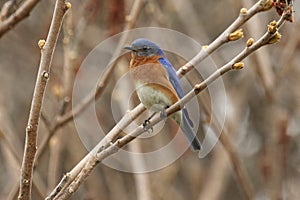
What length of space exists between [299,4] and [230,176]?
2.50m

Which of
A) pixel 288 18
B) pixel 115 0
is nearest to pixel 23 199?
pixel 288 18

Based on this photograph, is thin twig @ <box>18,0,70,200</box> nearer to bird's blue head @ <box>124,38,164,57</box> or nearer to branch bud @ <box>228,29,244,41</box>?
branch bud @ <box>228,29,244,41</box>

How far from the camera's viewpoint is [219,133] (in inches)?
150

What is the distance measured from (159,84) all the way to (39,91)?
4.94 ft

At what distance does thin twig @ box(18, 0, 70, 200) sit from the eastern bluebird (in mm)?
1245

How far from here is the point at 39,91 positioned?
86.1 inches

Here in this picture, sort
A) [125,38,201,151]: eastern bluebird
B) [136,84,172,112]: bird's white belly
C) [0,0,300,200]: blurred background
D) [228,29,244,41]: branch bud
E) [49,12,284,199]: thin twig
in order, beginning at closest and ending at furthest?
1. [49,12,284,199]: thin twig
2. [228,29,244,41]: branch bud
3. [136,84,172,112]: bird's white belly
4. [125,38,201,151]: eastern bluebird
5. [0,0,300,200]: blurred background

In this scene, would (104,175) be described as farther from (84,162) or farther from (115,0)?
(84,162)

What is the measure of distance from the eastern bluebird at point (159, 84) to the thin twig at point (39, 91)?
1.24 m

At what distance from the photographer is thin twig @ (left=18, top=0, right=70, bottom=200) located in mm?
2141

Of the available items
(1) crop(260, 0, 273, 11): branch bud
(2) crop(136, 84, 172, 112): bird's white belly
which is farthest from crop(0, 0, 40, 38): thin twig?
(1) crop(260, 0, 273, 11): branch bud

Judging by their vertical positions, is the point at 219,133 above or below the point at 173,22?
below

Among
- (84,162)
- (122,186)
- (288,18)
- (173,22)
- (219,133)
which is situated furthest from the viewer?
(173,22)

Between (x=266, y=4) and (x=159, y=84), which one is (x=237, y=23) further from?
(x=159, y=84)
